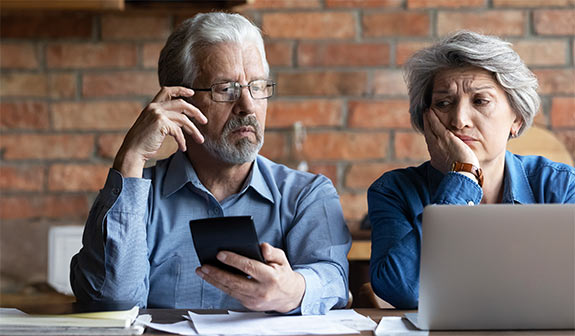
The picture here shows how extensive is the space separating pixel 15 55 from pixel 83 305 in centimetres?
161

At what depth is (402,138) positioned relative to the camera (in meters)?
2.51

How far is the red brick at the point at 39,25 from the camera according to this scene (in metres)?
2.45

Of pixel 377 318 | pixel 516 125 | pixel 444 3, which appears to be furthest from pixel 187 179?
pixel 444 3

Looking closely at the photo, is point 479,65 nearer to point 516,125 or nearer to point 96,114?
point 516,125

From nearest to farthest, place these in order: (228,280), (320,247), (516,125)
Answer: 1. (228,280)
2. (320,247)
3. (516,125)

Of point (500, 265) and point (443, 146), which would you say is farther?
point (443, 146)

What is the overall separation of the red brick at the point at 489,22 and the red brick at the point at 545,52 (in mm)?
67

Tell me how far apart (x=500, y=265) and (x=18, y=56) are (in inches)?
80.7

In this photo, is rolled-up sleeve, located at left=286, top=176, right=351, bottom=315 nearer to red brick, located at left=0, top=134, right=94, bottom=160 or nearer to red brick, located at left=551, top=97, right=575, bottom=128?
red brick, located at left=0, top=134, right=94, bottom=160

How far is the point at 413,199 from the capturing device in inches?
59.4

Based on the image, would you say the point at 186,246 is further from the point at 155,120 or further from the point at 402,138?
the point at 402,138

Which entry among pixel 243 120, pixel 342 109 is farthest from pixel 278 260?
pixel 342 109

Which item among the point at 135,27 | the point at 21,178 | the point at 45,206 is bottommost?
the point at 45,206

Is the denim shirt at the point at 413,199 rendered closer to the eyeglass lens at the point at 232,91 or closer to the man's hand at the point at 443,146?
the man's hand at the point at 443,146
